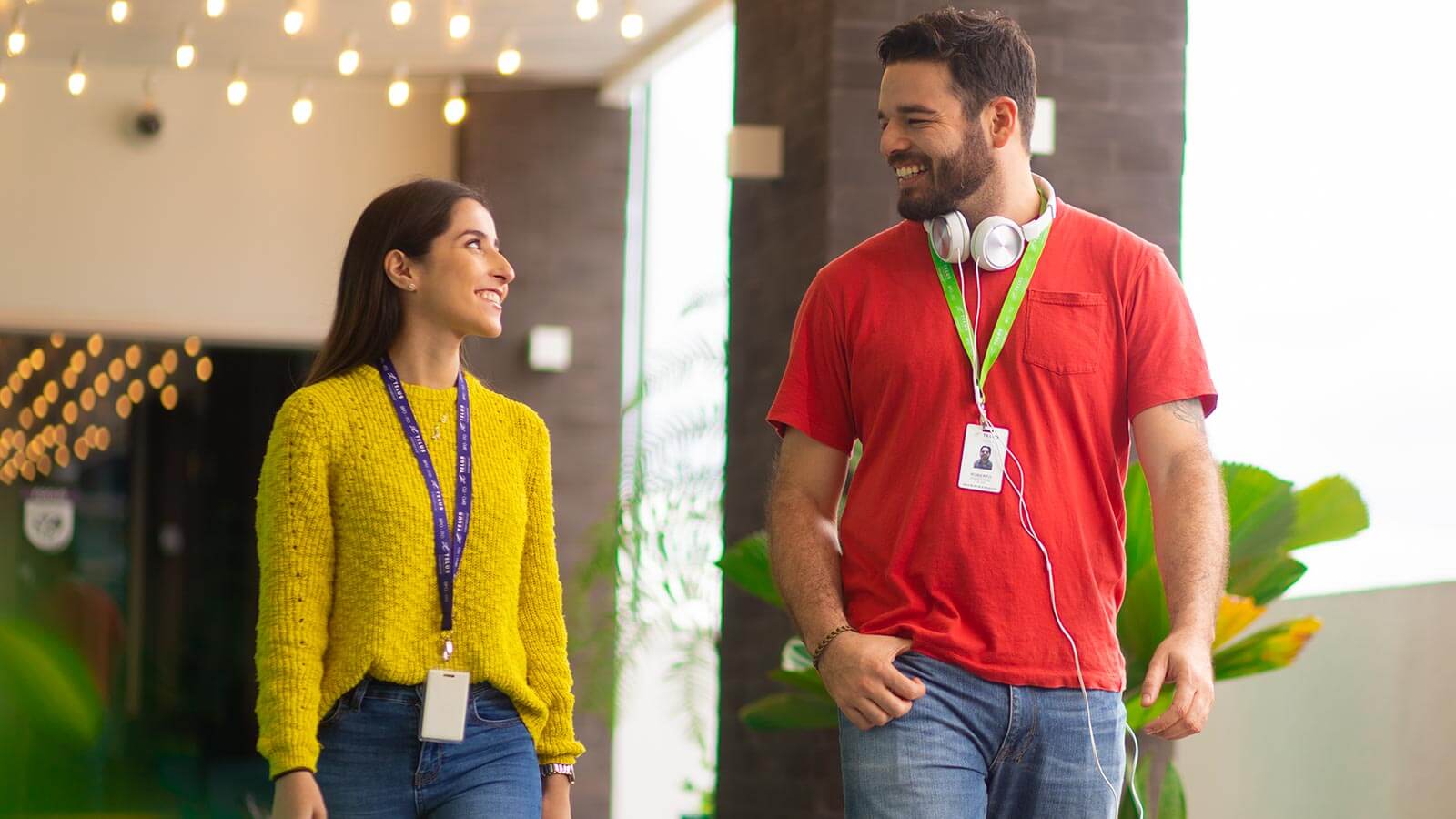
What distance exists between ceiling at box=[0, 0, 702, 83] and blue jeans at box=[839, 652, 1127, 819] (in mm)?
5327

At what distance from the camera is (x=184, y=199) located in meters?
8.07

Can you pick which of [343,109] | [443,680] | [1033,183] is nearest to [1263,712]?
[1033,183]

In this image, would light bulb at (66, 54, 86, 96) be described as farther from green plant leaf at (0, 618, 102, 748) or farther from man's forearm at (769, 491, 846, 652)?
man's forearm at (769, 491, 846, 652)

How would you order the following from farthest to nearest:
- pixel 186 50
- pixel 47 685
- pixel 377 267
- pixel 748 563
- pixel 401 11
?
pixel 47 685 → pixel 186 50 → pixel 401 11 → pixel 748 563 → pixel 377 267

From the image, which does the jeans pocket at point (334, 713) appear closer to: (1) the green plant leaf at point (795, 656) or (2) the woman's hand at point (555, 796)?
(2) the woman's hand at point (555, 796)

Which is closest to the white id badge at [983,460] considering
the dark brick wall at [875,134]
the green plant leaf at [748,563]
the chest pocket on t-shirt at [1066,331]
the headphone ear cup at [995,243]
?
the chest pocket on t-shirt at [1066,331]

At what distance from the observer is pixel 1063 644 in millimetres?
2232

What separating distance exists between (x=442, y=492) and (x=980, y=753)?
0.80m

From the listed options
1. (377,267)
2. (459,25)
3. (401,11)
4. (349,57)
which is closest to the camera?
(377,267)

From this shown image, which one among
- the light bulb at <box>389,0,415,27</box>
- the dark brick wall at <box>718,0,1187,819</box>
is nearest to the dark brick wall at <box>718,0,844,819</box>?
the dark brick wall at <box>718,0,1187,819</box>

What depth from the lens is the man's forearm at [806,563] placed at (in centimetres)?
232

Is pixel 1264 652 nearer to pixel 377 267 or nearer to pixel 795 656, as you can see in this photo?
pixel 795 656

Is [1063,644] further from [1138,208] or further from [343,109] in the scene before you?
[343,109]

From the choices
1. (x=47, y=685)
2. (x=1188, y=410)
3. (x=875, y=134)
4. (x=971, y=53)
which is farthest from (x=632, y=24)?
(x=1188, y=410)
